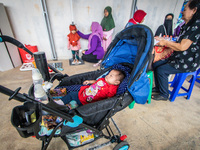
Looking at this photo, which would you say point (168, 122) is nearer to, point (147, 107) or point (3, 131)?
point (147, 107)

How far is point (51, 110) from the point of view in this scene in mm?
633

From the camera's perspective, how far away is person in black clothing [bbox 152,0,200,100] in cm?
141

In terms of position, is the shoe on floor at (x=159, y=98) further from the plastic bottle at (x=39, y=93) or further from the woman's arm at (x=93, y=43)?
the woman's arm at (x=93, y=43)

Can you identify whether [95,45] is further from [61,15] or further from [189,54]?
[189,54]

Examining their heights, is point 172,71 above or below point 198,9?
below

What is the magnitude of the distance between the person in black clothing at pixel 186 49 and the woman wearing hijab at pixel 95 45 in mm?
1924

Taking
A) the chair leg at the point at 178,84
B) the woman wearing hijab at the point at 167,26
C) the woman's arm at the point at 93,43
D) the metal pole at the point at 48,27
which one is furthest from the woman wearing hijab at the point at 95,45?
the chair leg at the point at 178,84

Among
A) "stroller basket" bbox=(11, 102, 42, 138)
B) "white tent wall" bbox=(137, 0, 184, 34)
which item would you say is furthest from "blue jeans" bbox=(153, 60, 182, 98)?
"white tent wall" bbox=(137, 0, 184, 34)

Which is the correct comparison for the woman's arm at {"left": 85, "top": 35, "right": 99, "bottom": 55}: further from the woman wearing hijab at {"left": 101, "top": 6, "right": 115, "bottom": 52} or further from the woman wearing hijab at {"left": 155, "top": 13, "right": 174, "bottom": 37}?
the woman wearing hijab at {"left": 155, "top": 13, "right": 174, "bottom": 37}

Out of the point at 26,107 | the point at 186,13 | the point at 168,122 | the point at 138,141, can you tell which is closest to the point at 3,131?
the point at 26,107

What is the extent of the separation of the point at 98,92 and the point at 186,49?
1521mm

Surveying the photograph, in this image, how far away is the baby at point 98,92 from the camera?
50.2 inches

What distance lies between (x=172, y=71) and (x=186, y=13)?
2.92 feet

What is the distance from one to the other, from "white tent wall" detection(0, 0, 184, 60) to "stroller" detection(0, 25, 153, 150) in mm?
2731
